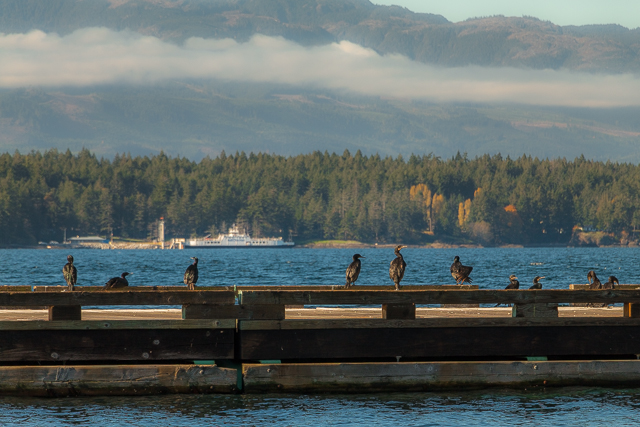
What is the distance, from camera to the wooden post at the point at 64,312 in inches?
647

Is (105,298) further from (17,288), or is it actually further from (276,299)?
(17,288)

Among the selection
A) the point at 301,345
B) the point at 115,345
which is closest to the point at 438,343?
the point at 301,345

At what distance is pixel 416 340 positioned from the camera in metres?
16.9

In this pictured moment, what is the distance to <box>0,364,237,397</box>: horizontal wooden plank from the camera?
1636cm

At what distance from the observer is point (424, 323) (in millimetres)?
16812

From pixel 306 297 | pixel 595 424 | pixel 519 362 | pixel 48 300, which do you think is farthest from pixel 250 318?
pixel 595 424

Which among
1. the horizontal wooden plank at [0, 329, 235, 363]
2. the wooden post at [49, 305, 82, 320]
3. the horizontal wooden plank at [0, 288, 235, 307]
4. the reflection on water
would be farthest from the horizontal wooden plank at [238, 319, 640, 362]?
the wooden post at [49, 305, 82, 320]

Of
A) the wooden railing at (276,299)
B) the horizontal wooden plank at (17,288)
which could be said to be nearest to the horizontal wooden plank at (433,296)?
the wooden railing at (276,299)

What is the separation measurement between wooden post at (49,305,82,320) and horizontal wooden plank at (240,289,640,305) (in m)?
3.12

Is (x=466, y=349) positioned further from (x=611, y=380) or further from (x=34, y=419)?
(x=34, y=419)

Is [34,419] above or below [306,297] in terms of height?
below

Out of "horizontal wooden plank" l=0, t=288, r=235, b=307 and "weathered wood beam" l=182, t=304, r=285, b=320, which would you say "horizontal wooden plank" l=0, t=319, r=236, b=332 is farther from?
"horizontal wooden plank" l=0, t=288, r=235, b=307

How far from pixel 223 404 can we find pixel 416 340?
3873mm

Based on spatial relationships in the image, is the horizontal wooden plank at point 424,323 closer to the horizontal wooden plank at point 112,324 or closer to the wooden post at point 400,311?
the wooden post at point 400,311
